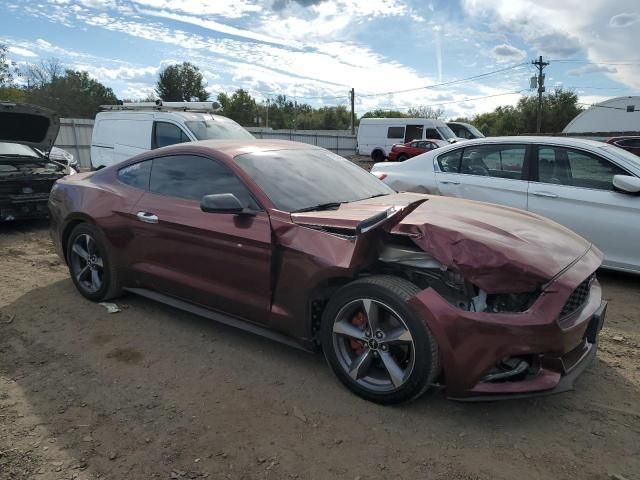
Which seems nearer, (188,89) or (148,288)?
(148,288)

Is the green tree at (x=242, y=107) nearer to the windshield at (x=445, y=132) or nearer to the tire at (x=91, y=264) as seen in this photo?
the windshield at (x=445, y=132)

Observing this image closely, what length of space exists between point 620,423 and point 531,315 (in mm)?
860

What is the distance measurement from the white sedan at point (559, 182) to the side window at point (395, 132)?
19.7 meters

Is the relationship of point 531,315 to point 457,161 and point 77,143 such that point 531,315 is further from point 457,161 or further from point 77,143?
point 77,143

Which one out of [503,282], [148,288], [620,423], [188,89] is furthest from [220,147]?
[188,89]

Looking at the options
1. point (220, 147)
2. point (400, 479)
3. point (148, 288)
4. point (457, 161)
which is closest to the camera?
point (400, 479)

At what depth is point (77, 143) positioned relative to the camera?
20.8 meters

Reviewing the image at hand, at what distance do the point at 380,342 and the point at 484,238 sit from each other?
2.67ft

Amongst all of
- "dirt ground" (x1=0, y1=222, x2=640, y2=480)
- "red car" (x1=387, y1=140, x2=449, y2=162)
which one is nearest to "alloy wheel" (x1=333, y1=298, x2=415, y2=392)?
"dirt ground" (x1=0, y1=222, x2=640, y2=480)

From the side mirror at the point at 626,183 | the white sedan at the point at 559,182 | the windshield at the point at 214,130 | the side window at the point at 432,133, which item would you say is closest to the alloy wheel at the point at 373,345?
the white sedan at the point at 559,182

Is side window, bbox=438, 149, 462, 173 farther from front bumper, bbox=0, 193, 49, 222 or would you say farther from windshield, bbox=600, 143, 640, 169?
front bumper, bbox=0, 193, 49, 222

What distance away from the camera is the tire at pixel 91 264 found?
425cm

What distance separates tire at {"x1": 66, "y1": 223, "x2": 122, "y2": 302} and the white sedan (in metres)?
3.67

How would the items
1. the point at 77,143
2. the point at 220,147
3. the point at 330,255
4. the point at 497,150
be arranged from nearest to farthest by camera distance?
the point at 330,255, the point at 220,147, the point at 497,150, the point at 77,143
